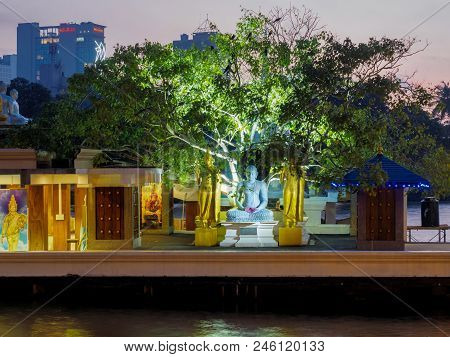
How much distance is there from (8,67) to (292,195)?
5241 inches

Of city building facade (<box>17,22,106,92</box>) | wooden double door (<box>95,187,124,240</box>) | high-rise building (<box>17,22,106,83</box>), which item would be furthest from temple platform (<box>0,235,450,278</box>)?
high-rise building (<box>17,22,106,83</box>)

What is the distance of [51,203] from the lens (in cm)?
2275

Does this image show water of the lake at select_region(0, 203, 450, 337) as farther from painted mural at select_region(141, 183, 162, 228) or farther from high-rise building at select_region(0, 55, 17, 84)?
high-rise building at select_region(0, 55, 17, 84)

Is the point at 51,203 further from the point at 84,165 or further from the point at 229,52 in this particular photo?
the point at 229,52

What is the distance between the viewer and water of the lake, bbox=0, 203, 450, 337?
707 inches

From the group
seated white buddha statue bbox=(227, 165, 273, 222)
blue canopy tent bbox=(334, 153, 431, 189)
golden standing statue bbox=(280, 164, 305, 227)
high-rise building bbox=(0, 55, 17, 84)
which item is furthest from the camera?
high-rise building bbox=(0, 55, 17, 84)

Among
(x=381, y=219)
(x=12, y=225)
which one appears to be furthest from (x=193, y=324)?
(x=381, y=219)

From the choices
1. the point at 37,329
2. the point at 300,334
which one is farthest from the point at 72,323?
the point at 300,334

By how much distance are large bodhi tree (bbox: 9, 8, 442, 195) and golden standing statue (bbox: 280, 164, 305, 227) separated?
0.31m

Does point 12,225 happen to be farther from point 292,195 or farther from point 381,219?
point 381,219

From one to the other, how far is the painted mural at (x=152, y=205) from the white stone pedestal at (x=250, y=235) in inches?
277

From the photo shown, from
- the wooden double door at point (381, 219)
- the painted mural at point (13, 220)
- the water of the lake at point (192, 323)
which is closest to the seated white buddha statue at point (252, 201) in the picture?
the wooden double door at point (381, 219)

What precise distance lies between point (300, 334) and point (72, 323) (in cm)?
423

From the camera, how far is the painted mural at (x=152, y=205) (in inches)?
1226
